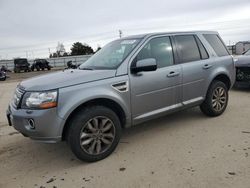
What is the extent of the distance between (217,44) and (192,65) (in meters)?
1.10

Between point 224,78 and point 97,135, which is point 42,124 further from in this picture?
point 224,78

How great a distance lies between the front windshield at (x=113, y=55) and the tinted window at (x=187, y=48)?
890mm

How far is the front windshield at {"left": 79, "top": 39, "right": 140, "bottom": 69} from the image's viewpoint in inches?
158

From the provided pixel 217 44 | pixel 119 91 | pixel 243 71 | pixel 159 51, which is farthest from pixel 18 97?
pixel 243 71

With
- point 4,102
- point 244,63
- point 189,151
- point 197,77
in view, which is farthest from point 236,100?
point 4,102

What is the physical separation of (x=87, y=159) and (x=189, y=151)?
1.47 metres

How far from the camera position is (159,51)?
14.1 ft

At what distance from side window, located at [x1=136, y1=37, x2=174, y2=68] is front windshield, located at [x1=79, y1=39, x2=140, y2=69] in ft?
0.65

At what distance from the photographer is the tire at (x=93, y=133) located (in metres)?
3.34

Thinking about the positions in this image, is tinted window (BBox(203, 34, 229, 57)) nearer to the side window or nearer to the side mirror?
the side window

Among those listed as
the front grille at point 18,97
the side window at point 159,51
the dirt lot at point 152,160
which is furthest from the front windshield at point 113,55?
the dirt lot at point 152,160

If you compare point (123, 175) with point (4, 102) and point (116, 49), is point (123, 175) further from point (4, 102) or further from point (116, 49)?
point (4, 102)

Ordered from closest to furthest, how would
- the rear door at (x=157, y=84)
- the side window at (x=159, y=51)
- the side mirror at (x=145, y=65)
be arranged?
the side mirror at (x=145, y=65) < the rear door at (x=157, y=84) < the side window at (x=159, y=51)

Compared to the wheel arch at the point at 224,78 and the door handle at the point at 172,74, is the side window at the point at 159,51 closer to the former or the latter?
the door handle at the point at 172,74
